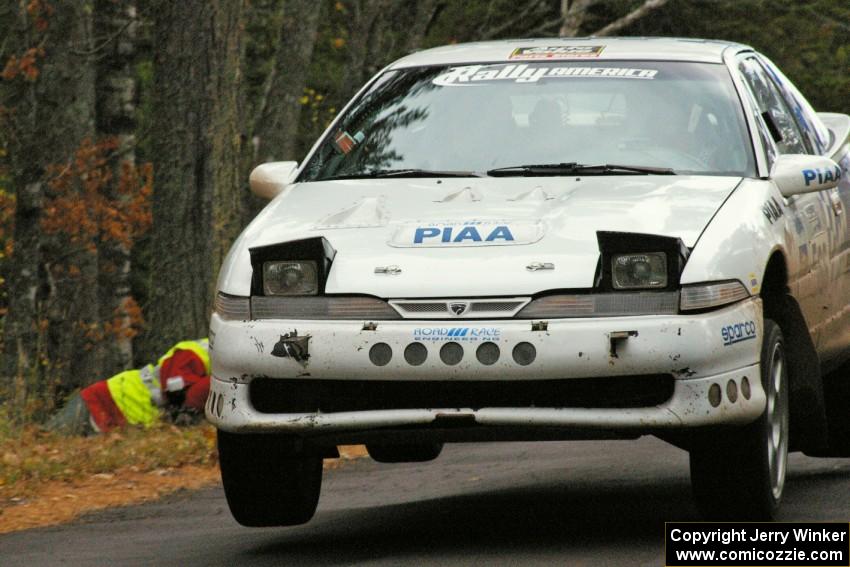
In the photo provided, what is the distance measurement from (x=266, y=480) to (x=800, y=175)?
2308 mm

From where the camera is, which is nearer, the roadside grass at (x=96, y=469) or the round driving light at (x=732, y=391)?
the round driving light at (x=732, y=391)

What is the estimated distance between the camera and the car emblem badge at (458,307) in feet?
18.8

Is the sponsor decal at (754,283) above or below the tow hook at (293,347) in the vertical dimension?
above

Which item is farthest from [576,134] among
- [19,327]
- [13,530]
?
[19,327]

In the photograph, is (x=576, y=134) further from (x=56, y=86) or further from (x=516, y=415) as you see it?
(x=56, y=86)

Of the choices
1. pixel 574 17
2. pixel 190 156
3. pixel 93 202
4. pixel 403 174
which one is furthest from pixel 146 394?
pixel 574 17

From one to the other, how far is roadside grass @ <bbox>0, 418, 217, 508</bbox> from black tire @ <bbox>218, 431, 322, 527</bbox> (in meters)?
2.38

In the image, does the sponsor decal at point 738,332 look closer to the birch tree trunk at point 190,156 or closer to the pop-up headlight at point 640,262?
the pop-up headlight at point 640,262

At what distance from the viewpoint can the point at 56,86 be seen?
21.1 m

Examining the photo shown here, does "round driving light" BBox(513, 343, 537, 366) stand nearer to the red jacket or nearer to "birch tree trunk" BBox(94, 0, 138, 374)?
the red jacket

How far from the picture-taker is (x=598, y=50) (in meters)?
7.48

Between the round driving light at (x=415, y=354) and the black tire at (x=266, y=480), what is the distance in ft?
2.21

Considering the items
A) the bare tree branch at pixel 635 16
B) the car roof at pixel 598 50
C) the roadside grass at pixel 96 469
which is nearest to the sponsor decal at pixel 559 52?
the car roof at pixel 598 50

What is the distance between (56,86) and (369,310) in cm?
1609
